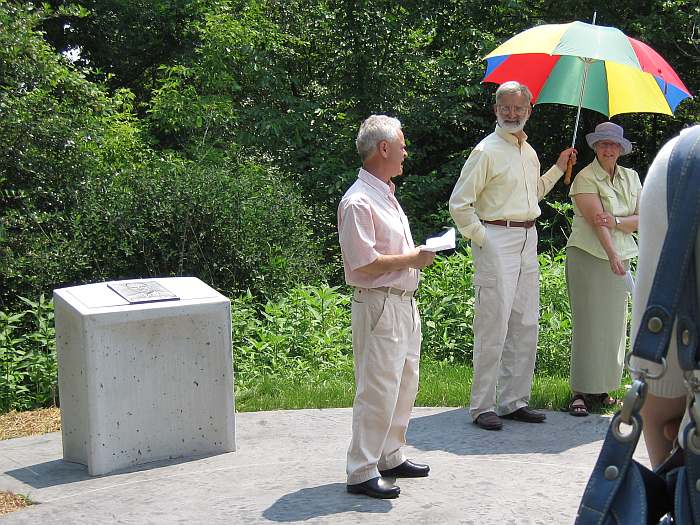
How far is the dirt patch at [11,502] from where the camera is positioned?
482 centimetres

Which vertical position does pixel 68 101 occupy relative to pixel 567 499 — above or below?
above

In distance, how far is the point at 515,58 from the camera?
23.7ft

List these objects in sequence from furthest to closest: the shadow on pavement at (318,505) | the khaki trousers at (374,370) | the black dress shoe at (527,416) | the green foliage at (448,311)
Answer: the green foliage at (448,311) → the black dress shoe at (527,416) → the khaki trousers at (374,370) → the shadow on pavement at (318,505)

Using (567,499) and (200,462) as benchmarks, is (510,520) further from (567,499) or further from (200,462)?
(200,462)

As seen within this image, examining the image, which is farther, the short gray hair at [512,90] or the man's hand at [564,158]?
the man's hand at [564,158]

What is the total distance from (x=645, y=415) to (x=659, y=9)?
1291cm

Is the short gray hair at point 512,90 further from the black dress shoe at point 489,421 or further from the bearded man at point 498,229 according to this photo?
the black dress shoe at point 489,421

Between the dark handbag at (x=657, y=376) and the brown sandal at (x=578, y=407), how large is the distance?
4890 mm

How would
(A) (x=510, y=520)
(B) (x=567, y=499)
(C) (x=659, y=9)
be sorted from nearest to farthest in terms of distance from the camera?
(A) (x=510, y=520) → (B) (x=567, y=499) → (C) (x=659, y=9)

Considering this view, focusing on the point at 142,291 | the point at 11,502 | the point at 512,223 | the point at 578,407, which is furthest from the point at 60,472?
the point at 578,407

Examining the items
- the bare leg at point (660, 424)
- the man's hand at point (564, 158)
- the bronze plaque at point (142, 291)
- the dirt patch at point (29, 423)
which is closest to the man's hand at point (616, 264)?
the man's hand at point (564, 158)

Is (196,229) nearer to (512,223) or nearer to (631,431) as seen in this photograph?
(512,223)

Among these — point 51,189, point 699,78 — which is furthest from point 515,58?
point 699,78

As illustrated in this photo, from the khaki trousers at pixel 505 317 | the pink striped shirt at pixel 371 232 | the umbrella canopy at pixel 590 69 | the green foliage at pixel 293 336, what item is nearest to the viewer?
the pink striped shirt at pixel 371 232
